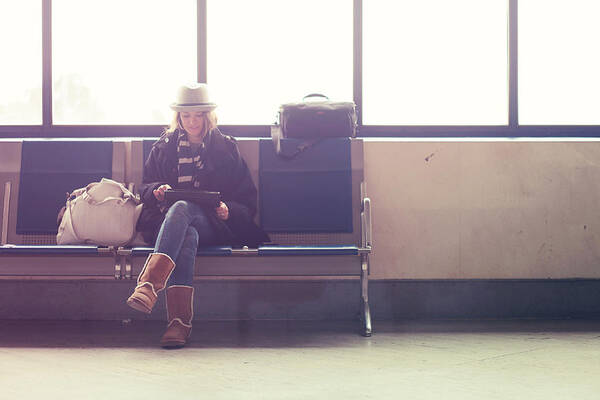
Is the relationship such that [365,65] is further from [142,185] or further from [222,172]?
[142,185]

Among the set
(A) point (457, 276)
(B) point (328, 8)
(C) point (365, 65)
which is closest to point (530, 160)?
(A) point (457, 276)

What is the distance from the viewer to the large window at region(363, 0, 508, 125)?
4508mm

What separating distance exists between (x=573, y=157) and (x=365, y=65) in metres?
1.26

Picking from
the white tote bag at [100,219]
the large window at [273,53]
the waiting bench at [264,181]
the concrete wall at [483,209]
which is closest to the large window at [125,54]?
the large window at [273,53]

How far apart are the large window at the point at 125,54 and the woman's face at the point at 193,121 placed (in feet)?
1.72

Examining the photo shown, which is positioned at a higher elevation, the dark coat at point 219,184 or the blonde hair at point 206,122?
the blonde hair at point 206,122

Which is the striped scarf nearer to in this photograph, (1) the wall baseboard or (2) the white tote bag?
(2) the white tote bag

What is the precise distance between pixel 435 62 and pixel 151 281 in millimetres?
2089

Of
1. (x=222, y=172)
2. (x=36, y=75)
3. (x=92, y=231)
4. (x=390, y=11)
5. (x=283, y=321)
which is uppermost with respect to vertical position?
(x=390, y=11)

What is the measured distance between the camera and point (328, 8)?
179 inches

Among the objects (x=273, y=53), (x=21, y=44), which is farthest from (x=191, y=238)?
(x=21, y=44)

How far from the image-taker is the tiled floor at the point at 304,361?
2.70 metres

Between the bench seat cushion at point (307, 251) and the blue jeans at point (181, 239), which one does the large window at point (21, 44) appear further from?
the bench seat cushion at point (307, 251)

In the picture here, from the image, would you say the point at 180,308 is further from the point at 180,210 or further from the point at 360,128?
the point at 360,128
